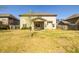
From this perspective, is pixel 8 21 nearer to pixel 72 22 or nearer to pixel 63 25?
pixel 63 25

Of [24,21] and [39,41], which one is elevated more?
[24,21]

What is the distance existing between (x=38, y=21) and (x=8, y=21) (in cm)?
49

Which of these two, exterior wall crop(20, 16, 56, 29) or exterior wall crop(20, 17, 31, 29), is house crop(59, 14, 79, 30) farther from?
exterior wall crop(20, 17, 31, 29)

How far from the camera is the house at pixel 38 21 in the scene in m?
2.42

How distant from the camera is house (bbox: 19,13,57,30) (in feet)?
7.93

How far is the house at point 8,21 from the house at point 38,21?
0.11 metres

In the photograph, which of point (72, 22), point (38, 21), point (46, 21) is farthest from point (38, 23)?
point (72, 22)

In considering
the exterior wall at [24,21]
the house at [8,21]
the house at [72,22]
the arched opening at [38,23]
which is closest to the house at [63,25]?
the house at [72,22]

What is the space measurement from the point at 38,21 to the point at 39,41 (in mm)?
324

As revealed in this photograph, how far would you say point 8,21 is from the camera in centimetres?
242

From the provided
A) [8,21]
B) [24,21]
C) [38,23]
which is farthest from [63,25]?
[8,21]

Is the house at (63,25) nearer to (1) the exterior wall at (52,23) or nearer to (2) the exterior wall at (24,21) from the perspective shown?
(1) the exterior wall at (52,23)
